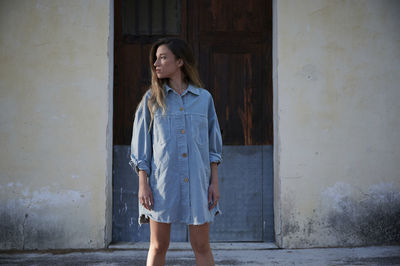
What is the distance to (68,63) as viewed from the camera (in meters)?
4.05

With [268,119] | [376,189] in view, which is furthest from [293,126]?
Result: [376,189]

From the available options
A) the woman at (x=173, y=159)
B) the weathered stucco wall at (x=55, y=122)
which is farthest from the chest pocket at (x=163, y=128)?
the weathered stucco wall at (x=55, y=122)

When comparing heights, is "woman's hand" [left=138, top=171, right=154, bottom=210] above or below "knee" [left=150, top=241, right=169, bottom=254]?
above

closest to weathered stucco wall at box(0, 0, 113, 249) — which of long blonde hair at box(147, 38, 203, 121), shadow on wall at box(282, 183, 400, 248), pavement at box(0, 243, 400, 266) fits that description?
pavement at box(0, 243, 400, 266)

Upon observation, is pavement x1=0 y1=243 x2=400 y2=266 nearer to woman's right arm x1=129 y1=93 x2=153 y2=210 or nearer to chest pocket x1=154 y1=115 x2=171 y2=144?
woman's right arm x1=129 y1=93 x2=153 y2=210

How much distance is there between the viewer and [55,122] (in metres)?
4.04

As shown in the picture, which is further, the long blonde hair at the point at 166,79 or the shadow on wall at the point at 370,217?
the shadow on wall at the point at 370,217

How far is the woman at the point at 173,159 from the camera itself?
2.28 m

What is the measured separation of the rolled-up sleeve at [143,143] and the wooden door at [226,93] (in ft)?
6.57

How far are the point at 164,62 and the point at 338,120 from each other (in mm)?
2470

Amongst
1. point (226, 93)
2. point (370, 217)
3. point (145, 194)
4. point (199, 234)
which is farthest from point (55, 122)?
point (370, 217)

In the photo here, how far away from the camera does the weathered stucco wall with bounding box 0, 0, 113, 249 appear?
400 centimetres

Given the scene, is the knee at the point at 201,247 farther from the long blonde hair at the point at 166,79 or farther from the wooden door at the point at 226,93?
the wooden door at the point at 226,93

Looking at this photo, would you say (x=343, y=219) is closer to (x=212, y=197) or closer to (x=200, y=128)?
(x=212, y=197)
